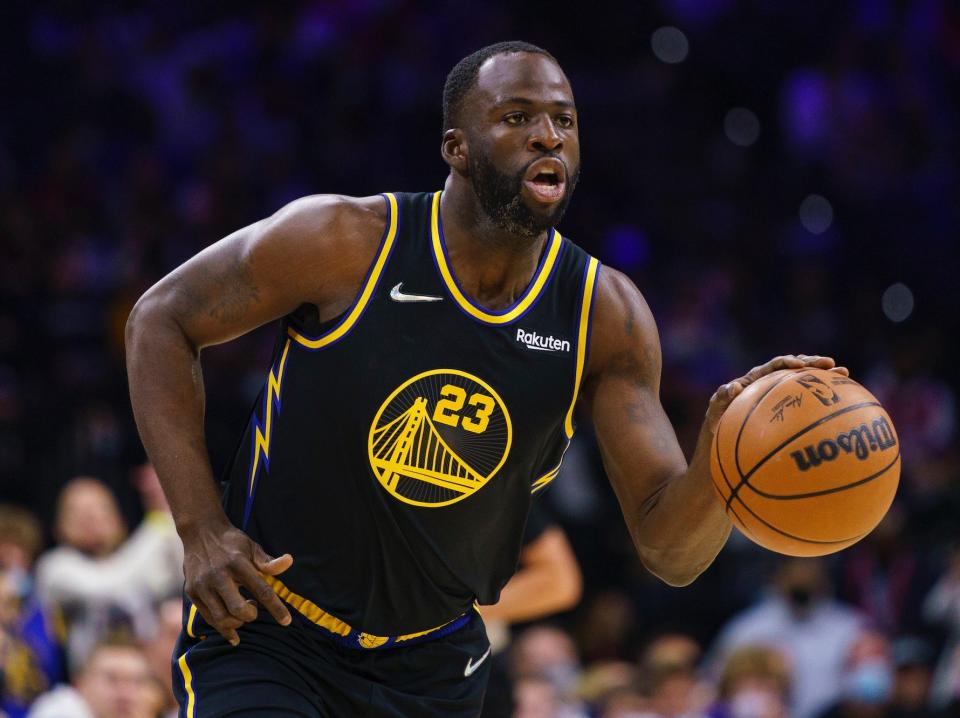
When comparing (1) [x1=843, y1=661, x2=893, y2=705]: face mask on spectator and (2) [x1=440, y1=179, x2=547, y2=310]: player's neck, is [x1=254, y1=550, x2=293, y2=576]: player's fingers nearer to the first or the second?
(2) [x1=440, y1=179, x2=547, y2=310]: player's neck

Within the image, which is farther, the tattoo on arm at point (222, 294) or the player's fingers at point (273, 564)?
the tattoo on arm at point (222, 294)

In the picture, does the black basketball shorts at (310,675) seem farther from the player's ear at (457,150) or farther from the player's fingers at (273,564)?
the player's ear at (457,150)

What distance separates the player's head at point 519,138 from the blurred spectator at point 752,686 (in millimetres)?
4796

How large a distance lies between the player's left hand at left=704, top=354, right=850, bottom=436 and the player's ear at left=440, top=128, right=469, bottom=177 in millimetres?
879

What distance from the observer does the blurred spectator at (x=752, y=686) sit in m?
7.73

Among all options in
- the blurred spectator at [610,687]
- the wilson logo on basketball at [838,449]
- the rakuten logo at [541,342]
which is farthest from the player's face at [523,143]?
the blurred spectator at [610,687]

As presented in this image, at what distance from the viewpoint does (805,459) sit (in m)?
3.34

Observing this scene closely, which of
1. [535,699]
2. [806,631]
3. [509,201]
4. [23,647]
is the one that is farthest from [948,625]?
[509,201]

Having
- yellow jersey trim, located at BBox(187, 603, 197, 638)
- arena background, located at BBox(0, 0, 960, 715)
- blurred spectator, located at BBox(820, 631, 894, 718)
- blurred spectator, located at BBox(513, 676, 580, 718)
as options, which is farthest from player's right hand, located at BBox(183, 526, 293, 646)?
arena background, located at BBox(0, 0, 960, 715)

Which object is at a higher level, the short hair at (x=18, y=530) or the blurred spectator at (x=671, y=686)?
the short hair at (x=18, y=530)

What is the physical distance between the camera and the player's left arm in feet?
11.6

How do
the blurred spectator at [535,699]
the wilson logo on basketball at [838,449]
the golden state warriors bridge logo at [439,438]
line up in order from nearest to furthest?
the wilson logo on basketball at [838,449] < the golden state warriors bridge logo at [439,438] < the blurred spectator at [535,699]

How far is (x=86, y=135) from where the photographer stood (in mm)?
11156

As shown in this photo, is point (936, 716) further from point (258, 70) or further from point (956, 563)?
point (258, 70)
